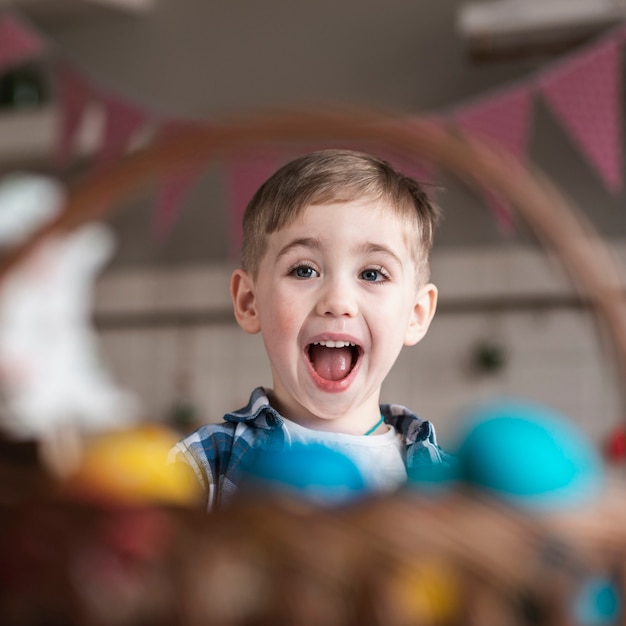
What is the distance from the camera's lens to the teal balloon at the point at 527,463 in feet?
1.64

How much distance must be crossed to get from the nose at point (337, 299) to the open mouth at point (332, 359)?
0.04m

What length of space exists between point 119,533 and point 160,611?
4 cm

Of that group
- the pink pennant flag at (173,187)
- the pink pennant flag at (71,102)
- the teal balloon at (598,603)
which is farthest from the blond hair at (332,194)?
the pink pennant flag at (71,102)

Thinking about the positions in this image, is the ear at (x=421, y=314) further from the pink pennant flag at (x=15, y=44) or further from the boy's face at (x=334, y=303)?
the pink pennant flag at (x=15, y=44)

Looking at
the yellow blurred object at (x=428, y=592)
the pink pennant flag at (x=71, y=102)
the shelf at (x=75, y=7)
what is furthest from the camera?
the shelf at (x=75, y=7)

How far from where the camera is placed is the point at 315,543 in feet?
1.32

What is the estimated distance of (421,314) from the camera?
929mm

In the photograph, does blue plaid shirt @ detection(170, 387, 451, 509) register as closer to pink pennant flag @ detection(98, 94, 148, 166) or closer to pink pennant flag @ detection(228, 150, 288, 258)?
pink pennant flag @ detection(228, 150, 288, 258)

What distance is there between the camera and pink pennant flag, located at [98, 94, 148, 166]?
7.61ft

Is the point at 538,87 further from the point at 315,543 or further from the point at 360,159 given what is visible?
the point at 315,543

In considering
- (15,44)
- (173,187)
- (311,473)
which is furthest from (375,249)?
(15,44)

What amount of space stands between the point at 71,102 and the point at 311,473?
2103 mm

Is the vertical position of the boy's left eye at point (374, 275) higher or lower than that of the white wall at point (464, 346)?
lower

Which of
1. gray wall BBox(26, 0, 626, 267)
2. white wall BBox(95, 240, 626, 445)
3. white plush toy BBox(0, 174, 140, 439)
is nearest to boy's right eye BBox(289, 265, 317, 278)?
white wall BBox(95, 240, 626, 445)
